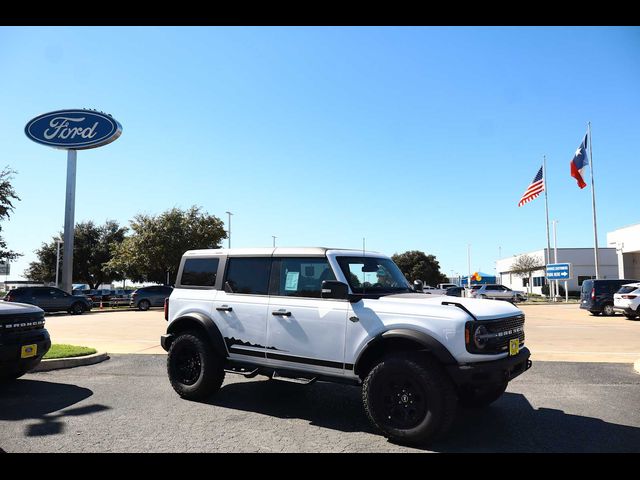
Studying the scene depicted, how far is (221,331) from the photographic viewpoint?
577cm

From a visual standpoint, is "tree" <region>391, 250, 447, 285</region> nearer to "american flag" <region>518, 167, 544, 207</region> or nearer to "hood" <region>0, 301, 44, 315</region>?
"american flag" <region>518, 167, 544, 207</region>

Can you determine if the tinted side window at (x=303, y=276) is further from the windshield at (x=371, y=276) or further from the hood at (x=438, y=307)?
the hood at (x=438, y=307)

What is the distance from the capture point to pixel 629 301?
1795 centimetres

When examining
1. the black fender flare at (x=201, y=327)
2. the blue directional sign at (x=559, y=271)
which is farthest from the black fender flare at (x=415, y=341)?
the blue directional sign at (x=559, y=271)

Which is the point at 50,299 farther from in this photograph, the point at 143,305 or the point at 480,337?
the point at 480,337

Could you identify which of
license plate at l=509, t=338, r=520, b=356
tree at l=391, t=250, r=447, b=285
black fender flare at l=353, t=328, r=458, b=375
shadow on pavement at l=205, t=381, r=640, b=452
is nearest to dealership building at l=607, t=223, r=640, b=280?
tree at l=391, t=250, r=447, b=285

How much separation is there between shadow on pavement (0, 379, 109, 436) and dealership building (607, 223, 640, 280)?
45.9 m

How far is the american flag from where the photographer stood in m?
35.6

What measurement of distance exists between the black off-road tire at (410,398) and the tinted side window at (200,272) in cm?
271
